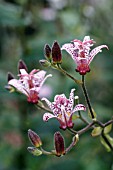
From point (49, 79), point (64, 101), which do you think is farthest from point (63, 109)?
point (49, 79)

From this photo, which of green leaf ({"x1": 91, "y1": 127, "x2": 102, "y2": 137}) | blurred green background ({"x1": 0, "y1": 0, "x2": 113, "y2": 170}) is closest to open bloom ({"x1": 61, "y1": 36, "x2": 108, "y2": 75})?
green leaf ({"x1": 91, "y1": 127, "x2": 102, "y2": 137})

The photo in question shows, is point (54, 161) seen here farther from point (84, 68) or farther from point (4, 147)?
point (84, 68)

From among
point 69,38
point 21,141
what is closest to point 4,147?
point 21,141

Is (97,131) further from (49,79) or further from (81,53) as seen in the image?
(49,79)

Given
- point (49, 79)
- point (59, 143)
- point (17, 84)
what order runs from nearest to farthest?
point (59, 143) < point (17, 84) < point (49, 79)

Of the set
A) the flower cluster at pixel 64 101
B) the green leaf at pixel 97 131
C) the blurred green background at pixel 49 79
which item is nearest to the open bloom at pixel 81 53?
the flower cluster at pixel 64 101
